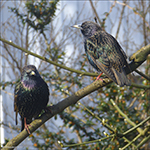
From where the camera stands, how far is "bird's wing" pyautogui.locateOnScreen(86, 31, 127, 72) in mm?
1446

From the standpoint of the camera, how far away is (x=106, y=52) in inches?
57.8

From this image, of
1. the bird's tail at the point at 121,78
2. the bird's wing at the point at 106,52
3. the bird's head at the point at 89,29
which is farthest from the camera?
the bird's head at the point at 89,29

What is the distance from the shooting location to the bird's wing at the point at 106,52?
56.9 inches

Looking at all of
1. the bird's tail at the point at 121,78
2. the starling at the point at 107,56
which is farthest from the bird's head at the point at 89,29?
the bird's tail at the point at 121,78

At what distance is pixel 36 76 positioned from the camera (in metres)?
1.54

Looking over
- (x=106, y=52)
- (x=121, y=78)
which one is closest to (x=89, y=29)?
(x=106, y=52)

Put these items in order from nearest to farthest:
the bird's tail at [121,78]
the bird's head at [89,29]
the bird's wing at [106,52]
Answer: the bird's tail at [121,78]
the bird's wing at [106,52]
the bird's head at [89,29]

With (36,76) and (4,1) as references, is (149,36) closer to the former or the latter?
(4,1)

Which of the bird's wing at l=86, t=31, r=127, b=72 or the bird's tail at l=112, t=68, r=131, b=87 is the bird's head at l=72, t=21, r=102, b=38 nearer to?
the bird's wing at l=86, t=31, r=127, b=72

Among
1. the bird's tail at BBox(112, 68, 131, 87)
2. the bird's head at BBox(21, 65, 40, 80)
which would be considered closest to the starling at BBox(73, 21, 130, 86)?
the bird's tail at BBox(112, 68, 131, 87)

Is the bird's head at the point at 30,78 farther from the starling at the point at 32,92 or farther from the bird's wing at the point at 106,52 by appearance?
the bird's wing at the point at 106,52

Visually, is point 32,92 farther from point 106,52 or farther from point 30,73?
point 106,52

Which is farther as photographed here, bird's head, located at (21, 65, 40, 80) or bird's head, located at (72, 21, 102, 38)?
bird's head, located at (72, 21, 102, 38)

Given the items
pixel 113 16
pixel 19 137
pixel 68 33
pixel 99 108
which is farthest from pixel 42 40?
pixel 19 137
